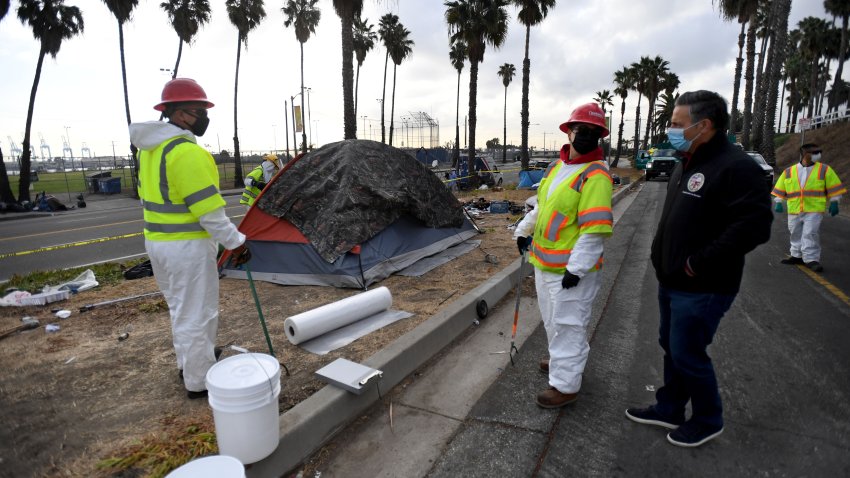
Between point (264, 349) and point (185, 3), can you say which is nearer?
point (264, 349)

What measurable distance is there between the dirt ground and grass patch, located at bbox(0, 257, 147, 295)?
1.76 ft

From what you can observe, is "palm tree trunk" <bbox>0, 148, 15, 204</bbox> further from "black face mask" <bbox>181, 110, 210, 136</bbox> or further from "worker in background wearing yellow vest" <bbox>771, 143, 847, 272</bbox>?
"worker in background wearing yellow vest" <bbox>771, 143, 847, 272</bbox>

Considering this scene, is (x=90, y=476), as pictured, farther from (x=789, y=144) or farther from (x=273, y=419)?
(x=789, y=144)

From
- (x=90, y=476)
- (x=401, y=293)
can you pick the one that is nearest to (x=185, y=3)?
(x=401, y=293)

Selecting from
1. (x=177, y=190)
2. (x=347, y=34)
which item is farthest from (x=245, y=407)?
(x=347, y=34)

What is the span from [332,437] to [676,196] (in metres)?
2.54

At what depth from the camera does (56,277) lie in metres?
6.41

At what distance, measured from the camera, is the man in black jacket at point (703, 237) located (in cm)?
228

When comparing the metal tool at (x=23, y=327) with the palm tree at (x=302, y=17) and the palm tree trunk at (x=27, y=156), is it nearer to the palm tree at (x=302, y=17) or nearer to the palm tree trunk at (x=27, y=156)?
the palm tree trunk at (x=27, y=156)

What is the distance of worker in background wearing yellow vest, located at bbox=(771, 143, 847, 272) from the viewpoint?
21.4 ft

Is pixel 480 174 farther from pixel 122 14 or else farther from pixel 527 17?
pixel 122 14

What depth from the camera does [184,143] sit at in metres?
3.06

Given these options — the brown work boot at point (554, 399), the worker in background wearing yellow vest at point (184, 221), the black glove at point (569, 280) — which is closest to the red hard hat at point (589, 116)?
the black glove at point (569, 280)

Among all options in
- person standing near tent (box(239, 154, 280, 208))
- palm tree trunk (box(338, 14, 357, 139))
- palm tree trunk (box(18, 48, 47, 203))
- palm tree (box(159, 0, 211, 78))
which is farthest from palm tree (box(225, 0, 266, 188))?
person standing near tent (box(239, 154, 280, 208))
